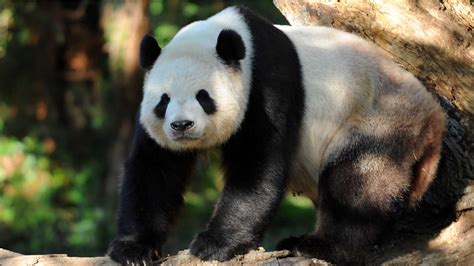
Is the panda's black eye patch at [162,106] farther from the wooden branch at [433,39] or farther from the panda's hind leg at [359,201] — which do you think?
the wooden branch at [433,39]

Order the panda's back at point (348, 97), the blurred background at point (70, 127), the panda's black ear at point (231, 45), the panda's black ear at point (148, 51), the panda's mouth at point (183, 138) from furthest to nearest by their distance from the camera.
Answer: the blurred background at point (70, 127), the panda's back at point (348, 97), the panda's black ear at point (148, 51), the panda's black ear at point (231, 45), the panda's mouth at point (183, 138)

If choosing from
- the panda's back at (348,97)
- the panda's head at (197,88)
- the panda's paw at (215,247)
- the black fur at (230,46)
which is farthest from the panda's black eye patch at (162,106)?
the panda's back at (348,97)

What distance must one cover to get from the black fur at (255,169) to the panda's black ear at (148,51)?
2.35ft

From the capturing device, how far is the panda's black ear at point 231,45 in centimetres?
554

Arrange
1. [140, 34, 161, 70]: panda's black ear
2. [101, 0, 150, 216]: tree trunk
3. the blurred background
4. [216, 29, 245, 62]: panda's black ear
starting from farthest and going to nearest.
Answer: the blurred background < [101, 0, 150, 216]: tree trunk < [140, 34, 161, 70]: panda's black ear < [216, 29, 245, 62]: panda's black ear

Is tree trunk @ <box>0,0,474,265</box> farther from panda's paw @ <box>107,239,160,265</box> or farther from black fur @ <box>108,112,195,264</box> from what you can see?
black fur @ <box>108,112,195,264</box>

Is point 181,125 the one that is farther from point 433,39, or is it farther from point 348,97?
point 433,39

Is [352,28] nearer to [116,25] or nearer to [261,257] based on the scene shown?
[261,257]

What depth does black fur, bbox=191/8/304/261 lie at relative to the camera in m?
5.56

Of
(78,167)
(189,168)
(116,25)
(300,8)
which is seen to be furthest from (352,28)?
(78,167)

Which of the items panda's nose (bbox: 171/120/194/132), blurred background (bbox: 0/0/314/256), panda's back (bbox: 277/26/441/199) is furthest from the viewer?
blurred background (bbox: 0/0/314/256)

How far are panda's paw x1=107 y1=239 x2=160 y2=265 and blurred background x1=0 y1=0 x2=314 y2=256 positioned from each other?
6.05 meters

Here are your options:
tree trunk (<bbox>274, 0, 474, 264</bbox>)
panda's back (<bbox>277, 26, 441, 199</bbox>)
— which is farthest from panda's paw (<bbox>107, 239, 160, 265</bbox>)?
tree trunk (<bbox>274, 0, 474, 264</bbox>)

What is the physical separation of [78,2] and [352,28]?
28.7 feet
